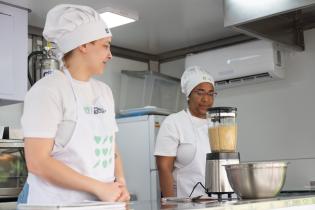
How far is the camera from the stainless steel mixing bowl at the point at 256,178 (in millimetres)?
1558

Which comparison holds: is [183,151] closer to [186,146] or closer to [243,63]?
[186,146]

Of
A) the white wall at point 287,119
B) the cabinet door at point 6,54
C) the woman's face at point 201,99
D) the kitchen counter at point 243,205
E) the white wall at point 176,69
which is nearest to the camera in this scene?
the kitchen counter at point 243,205

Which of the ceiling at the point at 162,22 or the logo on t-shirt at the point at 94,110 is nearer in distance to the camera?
the logo on t-shirt at the point at 94,110

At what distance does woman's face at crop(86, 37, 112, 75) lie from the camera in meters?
1.56

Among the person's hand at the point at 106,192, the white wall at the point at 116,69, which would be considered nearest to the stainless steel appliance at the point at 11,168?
the white wall at the point at 116,69

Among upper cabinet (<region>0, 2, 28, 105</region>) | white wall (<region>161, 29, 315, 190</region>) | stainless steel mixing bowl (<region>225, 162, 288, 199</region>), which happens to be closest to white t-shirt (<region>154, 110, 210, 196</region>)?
stainless steel mixing bowl (<region>225, 162, 288, 199</region>)

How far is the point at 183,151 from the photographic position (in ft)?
8.04

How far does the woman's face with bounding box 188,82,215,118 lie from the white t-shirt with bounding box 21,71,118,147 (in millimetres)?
1087

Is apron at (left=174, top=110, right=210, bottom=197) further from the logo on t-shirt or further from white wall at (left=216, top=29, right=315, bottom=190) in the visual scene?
white wall at (left=216, top=29, right=315, bottom=190)

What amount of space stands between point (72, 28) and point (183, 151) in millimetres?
1072

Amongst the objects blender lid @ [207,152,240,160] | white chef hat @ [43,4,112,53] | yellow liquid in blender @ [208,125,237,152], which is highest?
white chef hat @ [43,4,112,53]

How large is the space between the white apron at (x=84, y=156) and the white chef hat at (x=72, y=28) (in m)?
0.12

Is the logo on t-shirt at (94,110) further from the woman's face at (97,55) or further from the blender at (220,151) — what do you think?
the blender at (220,151)

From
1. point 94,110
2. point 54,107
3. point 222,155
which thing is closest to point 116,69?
point 222,155
